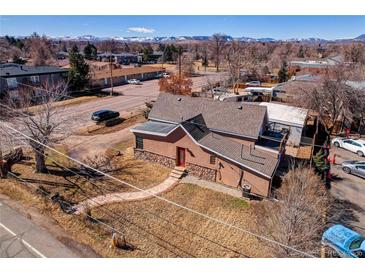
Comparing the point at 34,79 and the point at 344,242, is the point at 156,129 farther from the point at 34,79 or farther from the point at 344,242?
the point at 34,79

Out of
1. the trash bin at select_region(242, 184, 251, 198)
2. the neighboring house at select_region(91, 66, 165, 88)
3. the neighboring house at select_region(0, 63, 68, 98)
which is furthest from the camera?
the neighboring house at select_region(91, 66, 165, 88)

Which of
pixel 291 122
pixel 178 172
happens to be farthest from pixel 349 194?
pixel 178 172

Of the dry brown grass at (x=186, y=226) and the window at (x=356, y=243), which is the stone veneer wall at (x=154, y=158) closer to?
the dry brown grass at (x=186, y=226)

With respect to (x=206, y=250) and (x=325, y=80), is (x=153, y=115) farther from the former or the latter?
(x=325, y=80)

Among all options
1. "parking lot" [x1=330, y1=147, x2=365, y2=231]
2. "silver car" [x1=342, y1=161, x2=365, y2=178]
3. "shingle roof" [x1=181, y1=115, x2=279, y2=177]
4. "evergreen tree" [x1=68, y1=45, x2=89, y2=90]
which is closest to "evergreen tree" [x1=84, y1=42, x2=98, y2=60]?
"evergreen tree" [x1=68, y1=45, x2=89, y2=90]

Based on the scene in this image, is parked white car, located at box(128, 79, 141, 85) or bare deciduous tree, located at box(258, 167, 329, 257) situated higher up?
parked white car, located at box(128, 79, 141, 85)

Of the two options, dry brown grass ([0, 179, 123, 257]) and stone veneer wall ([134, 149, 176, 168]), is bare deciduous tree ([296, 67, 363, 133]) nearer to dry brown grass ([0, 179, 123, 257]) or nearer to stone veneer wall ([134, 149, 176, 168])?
stone veneer wall ([134, 149, 176, 168])
